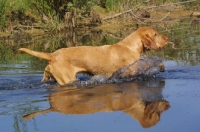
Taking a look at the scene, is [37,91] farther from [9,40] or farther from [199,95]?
[9,40]

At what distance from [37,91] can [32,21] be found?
48.1 ft

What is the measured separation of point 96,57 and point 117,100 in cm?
196

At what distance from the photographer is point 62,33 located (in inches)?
791

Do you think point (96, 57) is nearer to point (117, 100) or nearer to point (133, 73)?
point (133, 73)

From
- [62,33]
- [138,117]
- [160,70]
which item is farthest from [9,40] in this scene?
[138,117]

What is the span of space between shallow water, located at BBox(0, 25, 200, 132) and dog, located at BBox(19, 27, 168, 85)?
11.7 inches

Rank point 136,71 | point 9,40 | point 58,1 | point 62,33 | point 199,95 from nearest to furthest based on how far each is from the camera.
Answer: point 199,95, point 136,71, point 9,40, point 62,33, point 58,1

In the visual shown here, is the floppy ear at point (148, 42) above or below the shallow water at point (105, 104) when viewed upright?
above

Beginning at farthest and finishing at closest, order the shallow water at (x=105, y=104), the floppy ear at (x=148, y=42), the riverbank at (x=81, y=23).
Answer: the riverbank at (x=81, y=23), the floppy ear at (x=148, y=42), the shallow water at (x=105, y=104)

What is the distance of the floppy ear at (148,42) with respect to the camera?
28.1 ft

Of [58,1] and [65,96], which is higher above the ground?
[58,1]

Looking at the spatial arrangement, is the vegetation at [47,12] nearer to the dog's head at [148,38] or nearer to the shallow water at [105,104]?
the shallow water at [105,104]

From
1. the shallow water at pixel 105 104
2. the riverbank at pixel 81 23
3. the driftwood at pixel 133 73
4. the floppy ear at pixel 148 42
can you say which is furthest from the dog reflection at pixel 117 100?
the riverbank at pixel 81 23

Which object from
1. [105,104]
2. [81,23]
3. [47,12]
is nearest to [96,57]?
[105,104]
